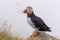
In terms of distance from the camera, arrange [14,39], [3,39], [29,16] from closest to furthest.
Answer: [3,39]
[14,39]
[29,16]

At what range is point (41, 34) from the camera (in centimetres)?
357

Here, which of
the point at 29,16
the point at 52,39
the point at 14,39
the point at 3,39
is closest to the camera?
the point at 3,39

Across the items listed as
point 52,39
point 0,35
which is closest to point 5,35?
point 0,35

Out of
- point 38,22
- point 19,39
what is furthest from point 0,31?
point 38,22

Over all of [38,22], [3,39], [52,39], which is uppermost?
[38,22]

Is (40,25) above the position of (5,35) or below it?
above

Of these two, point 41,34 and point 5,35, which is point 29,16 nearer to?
point 41,34

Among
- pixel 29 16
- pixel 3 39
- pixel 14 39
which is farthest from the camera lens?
pixel 29 16

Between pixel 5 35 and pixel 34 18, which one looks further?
pixel 34 18

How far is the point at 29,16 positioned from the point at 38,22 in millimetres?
191

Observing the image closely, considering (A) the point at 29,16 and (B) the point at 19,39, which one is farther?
(A) the point at 29,16

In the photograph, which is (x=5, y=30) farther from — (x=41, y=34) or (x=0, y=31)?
(x=41, y=34)

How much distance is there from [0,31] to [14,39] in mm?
213

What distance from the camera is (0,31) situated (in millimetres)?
2697
